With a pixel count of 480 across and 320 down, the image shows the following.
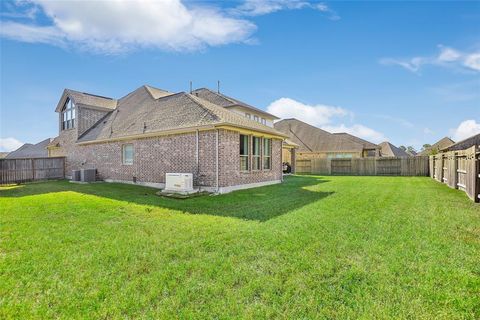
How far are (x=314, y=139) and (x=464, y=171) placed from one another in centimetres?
2234

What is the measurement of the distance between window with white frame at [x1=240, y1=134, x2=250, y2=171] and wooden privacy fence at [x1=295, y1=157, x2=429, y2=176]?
15.8 meters

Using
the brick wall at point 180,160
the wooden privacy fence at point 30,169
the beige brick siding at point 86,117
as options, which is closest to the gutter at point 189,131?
the brick wall at point 180,160

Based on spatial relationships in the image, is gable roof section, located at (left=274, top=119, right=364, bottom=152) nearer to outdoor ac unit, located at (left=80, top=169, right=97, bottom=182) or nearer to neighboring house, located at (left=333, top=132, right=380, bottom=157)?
neighboring house, located at (left=333, top=132, right=380, bottom=157)

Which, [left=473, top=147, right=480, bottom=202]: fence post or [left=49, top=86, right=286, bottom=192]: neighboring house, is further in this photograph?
[left=49, top=86, right=286, bottom=192]: neighboring house

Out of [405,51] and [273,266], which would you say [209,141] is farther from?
[405,51]

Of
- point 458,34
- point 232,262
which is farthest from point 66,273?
point 458,34

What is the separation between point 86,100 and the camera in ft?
67.2

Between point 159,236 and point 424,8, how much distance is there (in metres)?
12.8

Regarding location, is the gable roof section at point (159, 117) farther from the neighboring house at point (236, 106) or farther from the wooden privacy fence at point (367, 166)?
the wooden privacy fence at point (367, 166)

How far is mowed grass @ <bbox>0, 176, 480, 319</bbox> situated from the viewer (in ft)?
8.87

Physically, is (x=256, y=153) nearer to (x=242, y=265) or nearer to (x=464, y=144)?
(x=242, y=265)

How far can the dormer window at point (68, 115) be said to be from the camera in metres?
20.4

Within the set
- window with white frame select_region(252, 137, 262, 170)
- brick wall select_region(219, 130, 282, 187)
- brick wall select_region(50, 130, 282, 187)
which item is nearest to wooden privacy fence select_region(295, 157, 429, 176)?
brick wall select_region(50, 130, 282, 187)

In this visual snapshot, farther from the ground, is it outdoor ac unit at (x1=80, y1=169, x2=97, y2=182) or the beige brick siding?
the beige brick siding
